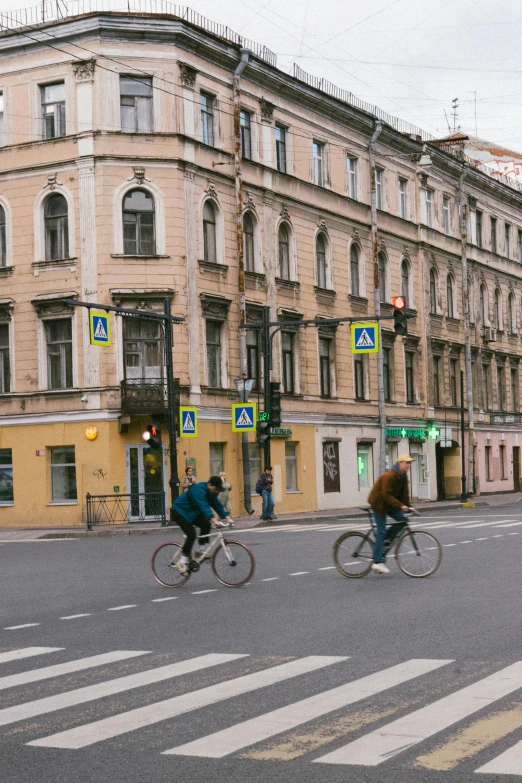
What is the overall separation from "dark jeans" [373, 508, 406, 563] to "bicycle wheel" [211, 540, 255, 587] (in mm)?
1760

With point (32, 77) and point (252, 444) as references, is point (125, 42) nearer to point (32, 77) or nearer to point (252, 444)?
point (32, 77)

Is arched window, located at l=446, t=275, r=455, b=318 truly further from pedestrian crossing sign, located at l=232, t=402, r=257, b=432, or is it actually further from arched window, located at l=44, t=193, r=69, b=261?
arched window, located at l=44, t=193, r=69, b=261

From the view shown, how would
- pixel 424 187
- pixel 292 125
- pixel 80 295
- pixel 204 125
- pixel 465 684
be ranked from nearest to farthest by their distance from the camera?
1. pixel 465 684
2. pixel 80 295
3. pixel 204 125
4. pixel 292 125
5. pixel 424 187

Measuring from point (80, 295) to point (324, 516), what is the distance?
10252mm

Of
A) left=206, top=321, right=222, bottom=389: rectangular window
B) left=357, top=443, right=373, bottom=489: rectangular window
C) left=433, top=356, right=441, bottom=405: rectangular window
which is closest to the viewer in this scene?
left=206, top=321, right=222, bottom=389: rectangular window

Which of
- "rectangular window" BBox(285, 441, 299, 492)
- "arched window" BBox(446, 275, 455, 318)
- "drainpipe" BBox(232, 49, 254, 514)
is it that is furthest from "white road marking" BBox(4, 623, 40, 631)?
"arched window" BBox(446, 275, 455, 318)

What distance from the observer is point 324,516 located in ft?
126

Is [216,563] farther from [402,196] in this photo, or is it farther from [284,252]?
[402,196]

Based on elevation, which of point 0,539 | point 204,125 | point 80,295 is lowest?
point 0,539

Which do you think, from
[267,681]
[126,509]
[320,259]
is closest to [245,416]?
[126,509]

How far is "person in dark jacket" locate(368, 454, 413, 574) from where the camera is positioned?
1655 cm

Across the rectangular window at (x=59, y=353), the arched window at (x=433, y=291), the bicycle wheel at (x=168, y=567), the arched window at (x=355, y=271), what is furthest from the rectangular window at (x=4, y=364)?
the arched window at (x=433, y=291)

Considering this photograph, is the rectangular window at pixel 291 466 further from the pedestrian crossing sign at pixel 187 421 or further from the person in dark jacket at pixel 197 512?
the person in dark jacket at pixel 197 512

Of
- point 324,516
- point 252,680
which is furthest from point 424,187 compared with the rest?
point 252,680
